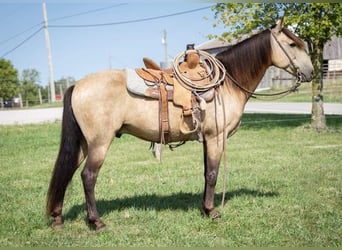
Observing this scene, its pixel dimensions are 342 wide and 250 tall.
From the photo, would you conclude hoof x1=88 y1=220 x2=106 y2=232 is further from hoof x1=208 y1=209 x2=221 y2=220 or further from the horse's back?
hoof x1=208 y1=209 x2=221 y2=220

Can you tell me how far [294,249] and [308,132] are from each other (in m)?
8.18

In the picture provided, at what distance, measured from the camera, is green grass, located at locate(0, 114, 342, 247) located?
12.1ft

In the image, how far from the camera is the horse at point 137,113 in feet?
12.5

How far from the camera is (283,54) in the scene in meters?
4.33

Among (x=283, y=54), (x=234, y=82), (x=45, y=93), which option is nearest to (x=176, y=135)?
(x=234, y=82)

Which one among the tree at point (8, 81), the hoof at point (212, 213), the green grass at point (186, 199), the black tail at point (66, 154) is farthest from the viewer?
the tree at point (8, 81)

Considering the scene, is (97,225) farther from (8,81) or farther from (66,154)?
(8,81)

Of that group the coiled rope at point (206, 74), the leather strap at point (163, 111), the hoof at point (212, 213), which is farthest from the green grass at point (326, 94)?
the leather strap at point (163, 111)

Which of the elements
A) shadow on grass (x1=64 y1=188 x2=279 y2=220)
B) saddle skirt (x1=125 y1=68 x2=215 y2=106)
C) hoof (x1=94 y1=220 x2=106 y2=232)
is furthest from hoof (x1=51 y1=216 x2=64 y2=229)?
saddle skirt (x1=125 y1=68 x2=215 y2=106)

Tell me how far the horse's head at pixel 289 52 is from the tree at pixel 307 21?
20.1 ft

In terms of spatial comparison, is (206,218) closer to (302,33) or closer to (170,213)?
(170,213)

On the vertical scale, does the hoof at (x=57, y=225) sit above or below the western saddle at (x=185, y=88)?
below

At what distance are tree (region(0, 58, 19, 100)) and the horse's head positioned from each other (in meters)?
31.6

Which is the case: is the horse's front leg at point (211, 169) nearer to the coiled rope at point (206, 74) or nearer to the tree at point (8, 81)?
the coiled rope at point (206, 74)
